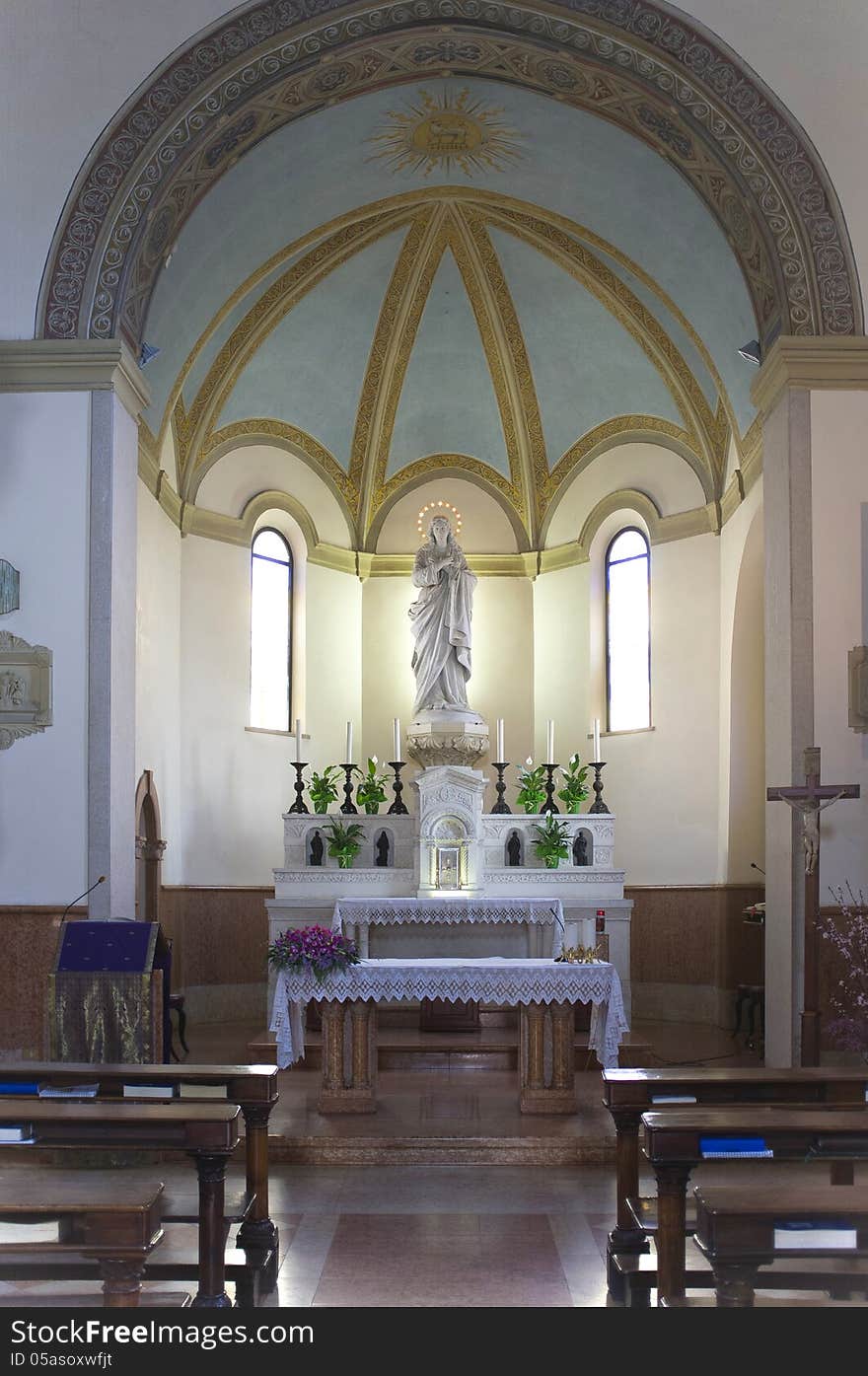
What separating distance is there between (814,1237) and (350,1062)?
231 inches

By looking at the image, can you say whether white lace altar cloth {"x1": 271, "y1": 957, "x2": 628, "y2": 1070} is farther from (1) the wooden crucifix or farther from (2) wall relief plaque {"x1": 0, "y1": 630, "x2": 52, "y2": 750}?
(2) wall relief plaque {"x1": 0, "y1": 630, "x2": 52, "y2": 750}

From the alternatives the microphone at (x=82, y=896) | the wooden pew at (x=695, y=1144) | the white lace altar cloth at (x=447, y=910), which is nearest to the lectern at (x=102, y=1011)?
the microphone at (x=82, y=896)

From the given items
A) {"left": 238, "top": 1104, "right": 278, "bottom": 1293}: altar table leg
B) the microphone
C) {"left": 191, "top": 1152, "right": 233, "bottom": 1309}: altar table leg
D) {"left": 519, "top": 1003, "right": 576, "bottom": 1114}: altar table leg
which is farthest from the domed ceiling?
{"left": 191, "top": 1152, "right": 233, "bottom": 1309}: altar table leg

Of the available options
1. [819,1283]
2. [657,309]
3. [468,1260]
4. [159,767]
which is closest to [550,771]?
[159,767]

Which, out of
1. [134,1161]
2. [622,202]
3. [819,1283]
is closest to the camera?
[819,1283]

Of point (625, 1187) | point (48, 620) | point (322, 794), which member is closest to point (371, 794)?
point (322, 794)

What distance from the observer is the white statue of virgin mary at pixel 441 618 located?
15461 millimetres

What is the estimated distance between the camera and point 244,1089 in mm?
7117

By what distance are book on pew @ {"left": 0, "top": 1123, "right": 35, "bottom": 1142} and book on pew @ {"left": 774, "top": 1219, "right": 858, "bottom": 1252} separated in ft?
9.87

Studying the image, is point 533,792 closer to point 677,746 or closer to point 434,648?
point 434,648

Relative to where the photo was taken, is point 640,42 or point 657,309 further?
point 657,309

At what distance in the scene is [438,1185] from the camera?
877 cm

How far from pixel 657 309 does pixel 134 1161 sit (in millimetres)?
10700

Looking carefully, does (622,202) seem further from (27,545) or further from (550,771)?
(27,545)
